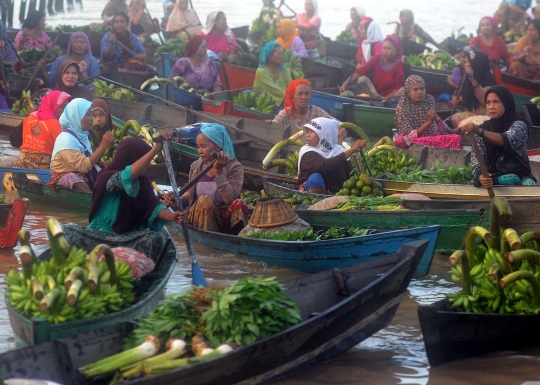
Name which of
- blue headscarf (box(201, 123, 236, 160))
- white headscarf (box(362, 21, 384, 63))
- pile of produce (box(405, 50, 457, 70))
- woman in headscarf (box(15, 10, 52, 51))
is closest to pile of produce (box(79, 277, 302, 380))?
blue headscarf (box(201, 123, 236, 160))

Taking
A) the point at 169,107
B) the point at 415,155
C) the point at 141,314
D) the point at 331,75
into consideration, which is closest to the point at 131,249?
the point at 141,314

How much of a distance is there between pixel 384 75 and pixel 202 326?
902cm

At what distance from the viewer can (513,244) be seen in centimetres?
449

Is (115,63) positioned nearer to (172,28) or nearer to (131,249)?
(172,28)

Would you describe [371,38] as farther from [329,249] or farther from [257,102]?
[329,249]

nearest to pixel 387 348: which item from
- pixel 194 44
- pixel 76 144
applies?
pixel 76 144

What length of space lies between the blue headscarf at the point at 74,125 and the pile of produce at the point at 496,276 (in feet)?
12.4

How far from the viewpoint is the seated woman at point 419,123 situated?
28.6ft

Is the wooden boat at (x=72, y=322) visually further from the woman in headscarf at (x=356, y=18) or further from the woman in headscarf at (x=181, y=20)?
the woman in headscarf at (x=356, y=18)

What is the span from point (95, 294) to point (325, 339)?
3.92 ft

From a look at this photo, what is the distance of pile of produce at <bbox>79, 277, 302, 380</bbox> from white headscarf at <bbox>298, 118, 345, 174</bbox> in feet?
10.6

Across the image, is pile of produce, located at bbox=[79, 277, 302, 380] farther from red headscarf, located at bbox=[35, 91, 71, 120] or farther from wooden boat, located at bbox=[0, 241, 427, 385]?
red headscarf, located at bbox=[35, 91, 71, 120]

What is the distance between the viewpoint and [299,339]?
4281mm

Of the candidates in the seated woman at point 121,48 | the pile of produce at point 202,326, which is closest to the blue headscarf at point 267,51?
the seated woman at point 121,48
